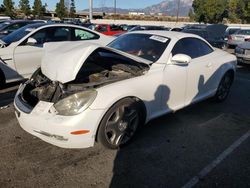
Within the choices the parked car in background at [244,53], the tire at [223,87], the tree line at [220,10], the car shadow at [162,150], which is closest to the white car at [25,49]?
the car shadow at [162,150]

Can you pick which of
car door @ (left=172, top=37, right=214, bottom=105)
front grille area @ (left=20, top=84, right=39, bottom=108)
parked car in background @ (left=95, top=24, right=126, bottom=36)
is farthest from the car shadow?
parked car in background @ (left=95, top=24, right=126, bottom=36)

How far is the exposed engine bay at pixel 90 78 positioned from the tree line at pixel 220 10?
149ft

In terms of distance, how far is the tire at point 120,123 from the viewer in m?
3.49

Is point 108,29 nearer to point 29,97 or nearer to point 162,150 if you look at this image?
point 29,97

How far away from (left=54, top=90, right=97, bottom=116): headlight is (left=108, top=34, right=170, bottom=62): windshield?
1482 mm

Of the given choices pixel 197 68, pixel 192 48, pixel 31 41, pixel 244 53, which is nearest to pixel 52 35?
pixel 31 41

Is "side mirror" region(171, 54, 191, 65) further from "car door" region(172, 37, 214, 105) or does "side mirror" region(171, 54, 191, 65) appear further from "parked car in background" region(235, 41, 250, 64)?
"parked car in background" region(235, 41, 250, 64)

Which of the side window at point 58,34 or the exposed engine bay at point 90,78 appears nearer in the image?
the exposed engine bay at point 90,78

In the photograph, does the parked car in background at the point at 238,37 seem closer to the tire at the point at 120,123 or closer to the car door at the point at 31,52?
the car door at the point at 31,52

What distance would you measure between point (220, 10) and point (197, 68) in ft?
150

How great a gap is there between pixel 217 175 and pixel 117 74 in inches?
73.1

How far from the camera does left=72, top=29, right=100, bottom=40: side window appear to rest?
7605 mm

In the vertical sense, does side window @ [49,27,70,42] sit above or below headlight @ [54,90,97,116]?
above

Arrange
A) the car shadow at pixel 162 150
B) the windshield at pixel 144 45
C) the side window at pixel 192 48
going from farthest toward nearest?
the side window at pixel 192 48
the windshield at pixel 144 45
the car shadow at pixel 162 150
